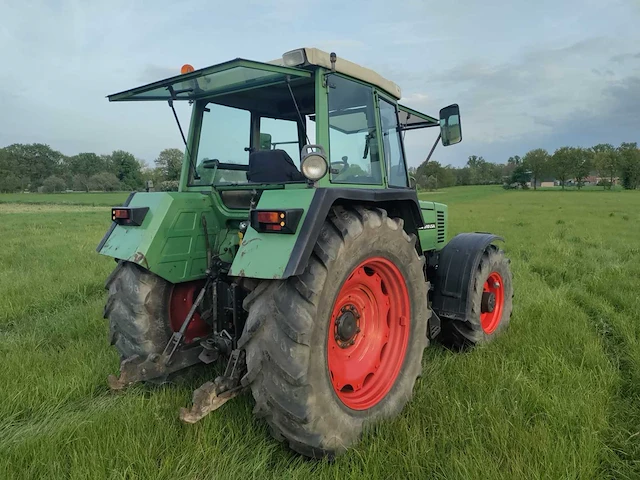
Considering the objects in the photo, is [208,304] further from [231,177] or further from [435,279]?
[435,279]

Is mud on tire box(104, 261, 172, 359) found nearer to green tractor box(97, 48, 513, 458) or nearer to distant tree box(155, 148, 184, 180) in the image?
green tractor box(97, 48, 513, 458)

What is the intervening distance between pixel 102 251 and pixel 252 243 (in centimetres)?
136

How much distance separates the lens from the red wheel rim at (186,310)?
3143 mm

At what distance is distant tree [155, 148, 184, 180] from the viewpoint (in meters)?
3.91

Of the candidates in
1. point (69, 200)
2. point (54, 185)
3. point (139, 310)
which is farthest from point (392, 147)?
point (54, 185)

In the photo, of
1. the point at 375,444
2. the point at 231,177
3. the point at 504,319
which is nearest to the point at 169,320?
the point at 231,177

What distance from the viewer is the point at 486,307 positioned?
416cm

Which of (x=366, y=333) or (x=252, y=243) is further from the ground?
(x=252, y=243)

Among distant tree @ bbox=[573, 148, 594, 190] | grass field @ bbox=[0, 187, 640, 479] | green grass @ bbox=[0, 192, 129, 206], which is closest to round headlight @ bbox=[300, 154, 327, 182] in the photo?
grass field @ bbox=[0, 187, 640, 479]

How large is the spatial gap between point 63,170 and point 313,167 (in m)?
85.2

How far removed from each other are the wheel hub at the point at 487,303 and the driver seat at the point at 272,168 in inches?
88.3

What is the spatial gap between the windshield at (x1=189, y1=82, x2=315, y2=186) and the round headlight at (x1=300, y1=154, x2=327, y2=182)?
3.13 feet

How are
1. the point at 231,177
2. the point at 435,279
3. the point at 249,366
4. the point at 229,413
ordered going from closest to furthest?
1. the point at 249,366
2. the point at 229,413
3. the point at 231,177
4. the point at 435,279

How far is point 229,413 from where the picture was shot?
272 cm
